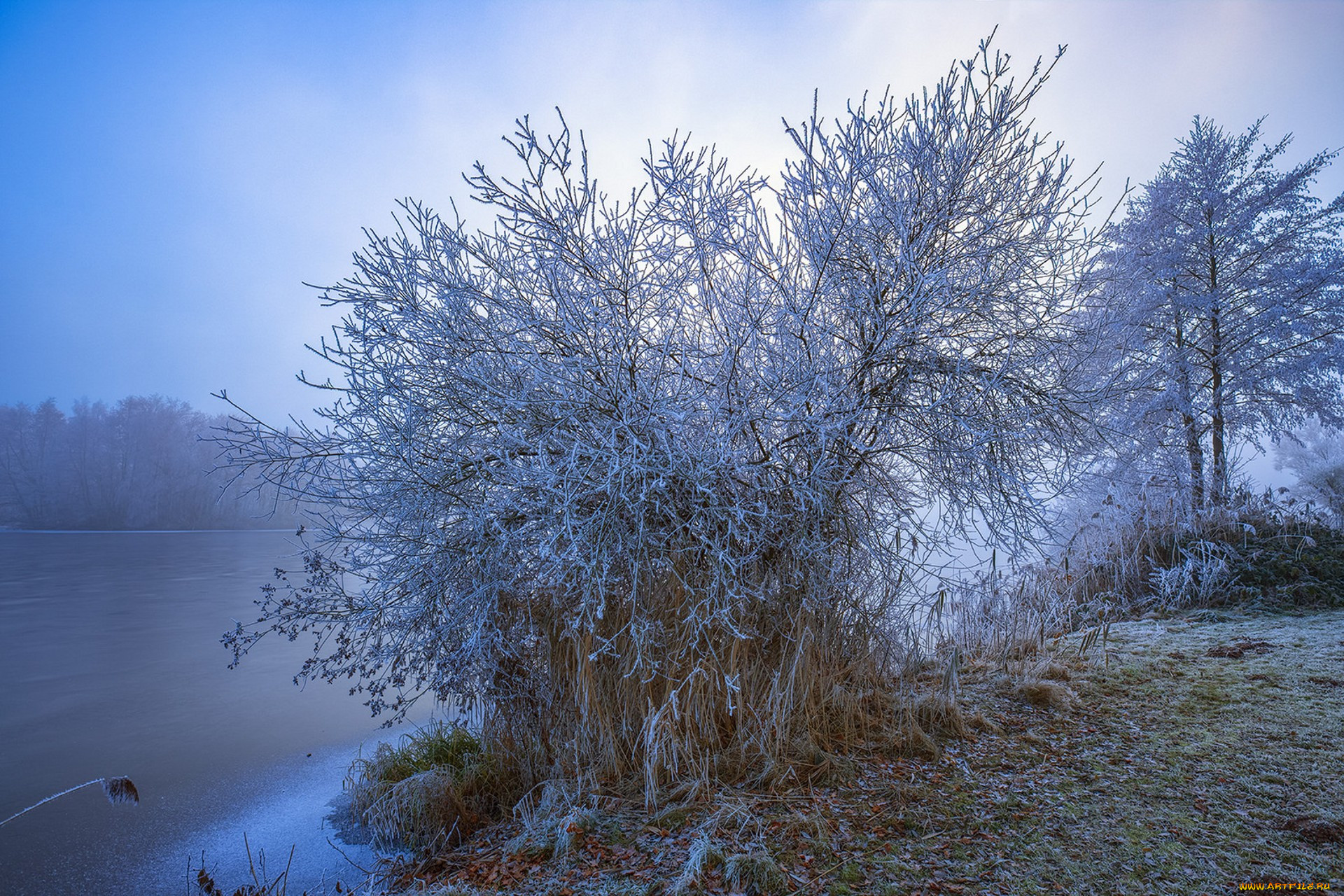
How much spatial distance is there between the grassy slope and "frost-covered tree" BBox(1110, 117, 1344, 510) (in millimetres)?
7788

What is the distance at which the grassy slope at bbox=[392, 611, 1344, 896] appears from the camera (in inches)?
96.7

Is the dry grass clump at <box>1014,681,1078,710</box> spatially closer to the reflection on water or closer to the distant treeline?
the reflection on water

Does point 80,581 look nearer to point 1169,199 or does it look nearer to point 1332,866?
point 1332,866

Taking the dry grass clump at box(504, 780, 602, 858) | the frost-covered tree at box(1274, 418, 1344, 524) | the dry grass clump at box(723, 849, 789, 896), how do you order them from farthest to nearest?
1. the frost-covered tree at box(1274, 418, 1344, 524)
2. the dry grass clump at box(504, 780, 602, 858)
3. the dry grass clump at box(723, 849, 789, 896)

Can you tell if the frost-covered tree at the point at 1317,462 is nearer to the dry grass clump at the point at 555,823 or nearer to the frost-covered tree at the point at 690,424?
the frost-covered tree at the point at 690,424

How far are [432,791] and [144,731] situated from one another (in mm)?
5553

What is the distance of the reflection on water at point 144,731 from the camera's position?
14.2 feet

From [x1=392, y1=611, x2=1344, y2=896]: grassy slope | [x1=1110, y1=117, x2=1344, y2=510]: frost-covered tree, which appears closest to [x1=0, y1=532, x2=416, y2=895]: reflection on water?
[x1=392, y1=611, x2=1344, y2=896]: grassy slope

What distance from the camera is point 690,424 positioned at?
3193mm

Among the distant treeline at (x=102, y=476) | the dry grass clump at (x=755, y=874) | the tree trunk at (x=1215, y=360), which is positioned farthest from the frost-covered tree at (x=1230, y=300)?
the distant treeline at (x=102, y=476)

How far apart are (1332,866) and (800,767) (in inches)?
81.1

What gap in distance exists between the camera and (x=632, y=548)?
3221 millimetres

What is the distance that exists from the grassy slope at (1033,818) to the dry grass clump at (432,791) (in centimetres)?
39

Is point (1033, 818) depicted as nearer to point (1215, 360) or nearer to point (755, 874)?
point (755, 874)
